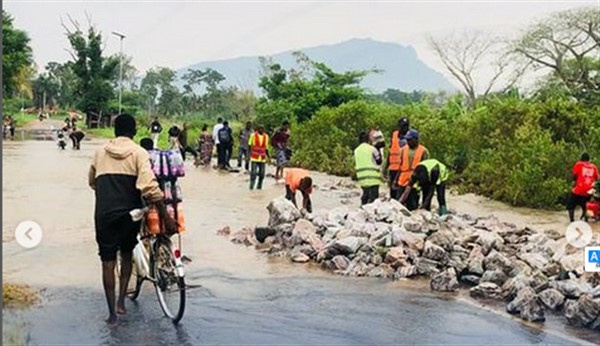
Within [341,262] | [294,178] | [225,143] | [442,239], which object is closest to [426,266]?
[442,239]

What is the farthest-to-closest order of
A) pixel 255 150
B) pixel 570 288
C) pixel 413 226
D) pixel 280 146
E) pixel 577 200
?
pixel 280 146, pixel 255 150, pixel 577 200, pixel 413 226, pixel 570 288

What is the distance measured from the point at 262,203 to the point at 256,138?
90.4 inches

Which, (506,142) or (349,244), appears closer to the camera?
(349,244)

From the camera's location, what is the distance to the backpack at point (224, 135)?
2288cm

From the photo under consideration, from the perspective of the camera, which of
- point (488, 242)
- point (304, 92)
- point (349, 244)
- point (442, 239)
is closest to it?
point (442, 239)

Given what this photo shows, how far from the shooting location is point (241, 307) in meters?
7.29

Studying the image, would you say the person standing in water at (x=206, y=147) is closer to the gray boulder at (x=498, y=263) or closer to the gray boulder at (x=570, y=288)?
the gray boulder at (x=498, y=263)

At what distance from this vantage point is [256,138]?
17391mm

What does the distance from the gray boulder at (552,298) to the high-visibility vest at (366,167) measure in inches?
191

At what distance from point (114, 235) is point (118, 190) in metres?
0.36

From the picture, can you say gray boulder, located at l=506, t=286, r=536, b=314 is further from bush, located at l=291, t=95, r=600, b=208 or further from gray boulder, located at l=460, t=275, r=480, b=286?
bush, located at l=291, t=95, r=600, b=208

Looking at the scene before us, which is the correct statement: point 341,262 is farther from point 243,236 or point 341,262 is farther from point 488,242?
point 243,236

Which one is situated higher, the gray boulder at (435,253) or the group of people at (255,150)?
the group of people at (255,150)

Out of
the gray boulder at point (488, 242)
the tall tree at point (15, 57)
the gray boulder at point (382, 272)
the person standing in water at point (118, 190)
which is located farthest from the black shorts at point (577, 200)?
the tall tree at point (15, 57)
